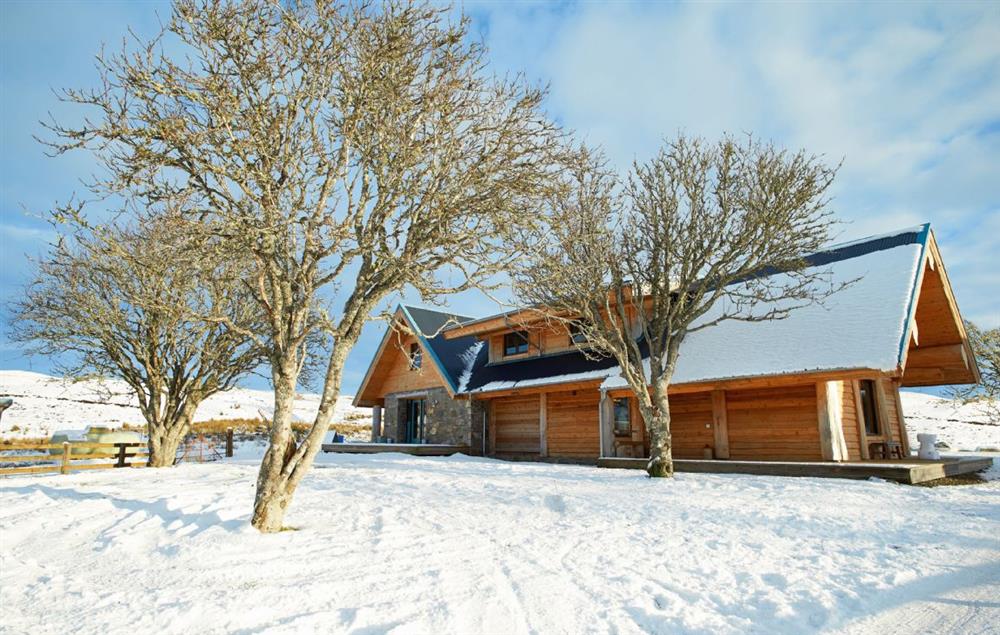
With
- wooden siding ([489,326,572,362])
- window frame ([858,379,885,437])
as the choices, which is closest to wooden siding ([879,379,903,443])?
window frame ([858,379,885,437])

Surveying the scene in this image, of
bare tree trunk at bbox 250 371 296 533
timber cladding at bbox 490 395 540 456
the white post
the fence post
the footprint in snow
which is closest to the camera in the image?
bare tree trunk at bbox 250 371 296 533

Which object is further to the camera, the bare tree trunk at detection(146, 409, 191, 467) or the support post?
the bare tree trunk at detection(146, 409, 191, 467)

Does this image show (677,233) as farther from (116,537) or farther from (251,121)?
(116,537)

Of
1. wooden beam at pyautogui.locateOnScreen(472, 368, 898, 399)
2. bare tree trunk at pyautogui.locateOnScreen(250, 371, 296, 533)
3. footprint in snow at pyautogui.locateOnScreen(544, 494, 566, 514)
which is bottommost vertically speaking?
footprint in snow at pyautogui.locateOnScreen(544, 494, 566, 514)

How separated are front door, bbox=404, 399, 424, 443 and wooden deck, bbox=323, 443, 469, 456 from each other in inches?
79.8

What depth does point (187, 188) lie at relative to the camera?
6.76m

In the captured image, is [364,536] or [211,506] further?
[211,506]

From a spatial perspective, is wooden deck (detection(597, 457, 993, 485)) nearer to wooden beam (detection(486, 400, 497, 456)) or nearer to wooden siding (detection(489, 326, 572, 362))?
wooden siding (detection(489, 326, 572, 362))

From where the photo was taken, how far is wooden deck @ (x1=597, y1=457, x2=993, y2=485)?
35.4 feet

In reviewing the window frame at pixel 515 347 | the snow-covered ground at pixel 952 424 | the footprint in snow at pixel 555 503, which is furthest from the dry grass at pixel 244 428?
the snow-covered ground at pixel 952 424

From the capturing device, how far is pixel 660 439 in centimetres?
1213

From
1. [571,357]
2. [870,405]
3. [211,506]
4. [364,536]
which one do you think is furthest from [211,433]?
[870,405]

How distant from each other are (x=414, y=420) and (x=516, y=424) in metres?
6.05

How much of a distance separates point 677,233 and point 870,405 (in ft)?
31.4
